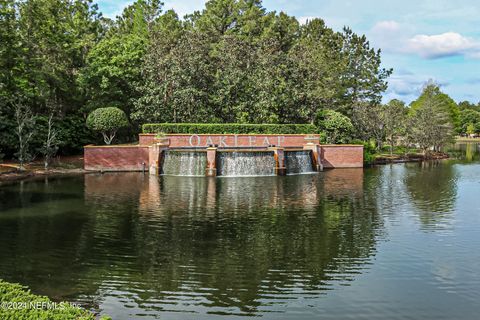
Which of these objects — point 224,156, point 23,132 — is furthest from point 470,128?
point 23,132

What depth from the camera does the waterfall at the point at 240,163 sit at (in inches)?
1348

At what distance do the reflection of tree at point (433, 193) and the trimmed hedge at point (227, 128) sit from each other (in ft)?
40.0

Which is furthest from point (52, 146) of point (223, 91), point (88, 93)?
point (223, 91)

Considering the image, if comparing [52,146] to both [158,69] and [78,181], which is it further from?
[158,69]

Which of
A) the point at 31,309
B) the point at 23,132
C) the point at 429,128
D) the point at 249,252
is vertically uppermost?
the point at 429,128

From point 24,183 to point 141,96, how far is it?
67.2 ft

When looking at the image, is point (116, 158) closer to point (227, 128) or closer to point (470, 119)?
point (227, 128)

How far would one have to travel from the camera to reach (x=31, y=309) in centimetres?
742

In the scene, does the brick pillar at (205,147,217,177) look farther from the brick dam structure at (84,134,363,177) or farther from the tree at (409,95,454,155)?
the tree at (409,95,454,155)

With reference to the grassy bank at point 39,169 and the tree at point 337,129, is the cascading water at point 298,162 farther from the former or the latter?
the grassy bank at point 39,169

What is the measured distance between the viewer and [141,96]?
48.0 meters

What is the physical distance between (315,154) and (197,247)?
26.7 metres

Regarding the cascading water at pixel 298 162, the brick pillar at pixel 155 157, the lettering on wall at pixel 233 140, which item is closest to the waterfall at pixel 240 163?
the cascading water at pixel 298 162

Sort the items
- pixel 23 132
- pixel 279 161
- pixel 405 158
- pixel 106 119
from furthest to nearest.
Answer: pixel 405 158
pixel 106 119
pixel 23 132
pixel 279 161
